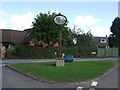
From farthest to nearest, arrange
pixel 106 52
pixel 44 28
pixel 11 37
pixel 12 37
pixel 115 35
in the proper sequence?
pixel 115 35 < pixel 106 52 < pixel 12 37 < pixel 11 37 < pixel 44 28

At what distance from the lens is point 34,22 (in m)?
33.9

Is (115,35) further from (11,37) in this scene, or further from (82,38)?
(11,37)

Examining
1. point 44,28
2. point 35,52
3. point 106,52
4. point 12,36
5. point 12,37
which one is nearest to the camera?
point 44,28

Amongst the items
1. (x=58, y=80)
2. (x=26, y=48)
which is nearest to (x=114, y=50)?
(x=26, y=48)

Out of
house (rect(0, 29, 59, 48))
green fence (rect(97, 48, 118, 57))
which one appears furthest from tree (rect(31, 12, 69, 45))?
green fence (rect(97, 48, 118, 57))

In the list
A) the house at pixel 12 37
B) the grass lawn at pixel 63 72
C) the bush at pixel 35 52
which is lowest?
the grass lawn at pixel 63 72

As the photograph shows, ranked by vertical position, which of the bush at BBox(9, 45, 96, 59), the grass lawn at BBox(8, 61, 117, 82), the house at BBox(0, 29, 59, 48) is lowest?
the grass lawn at BBox(8, 61, 117, 82)

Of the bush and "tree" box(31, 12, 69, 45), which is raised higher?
"tree" box(31, 12, 69, 45)

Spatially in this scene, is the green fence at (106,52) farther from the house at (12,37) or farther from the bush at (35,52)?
the bush at (35,52)

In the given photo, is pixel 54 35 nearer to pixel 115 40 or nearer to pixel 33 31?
pixel 33 31

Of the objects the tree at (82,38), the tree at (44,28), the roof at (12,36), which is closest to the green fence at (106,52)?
the tree at (82,38)

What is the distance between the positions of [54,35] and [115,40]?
2722cm

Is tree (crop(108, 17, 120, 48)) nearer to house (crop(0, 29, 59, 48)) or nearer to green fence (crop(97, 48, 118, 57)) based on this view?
green fence (crop(97, 48, 118, 57))

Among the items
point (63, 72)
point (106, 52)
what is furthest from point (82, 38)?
point (63, 72)
